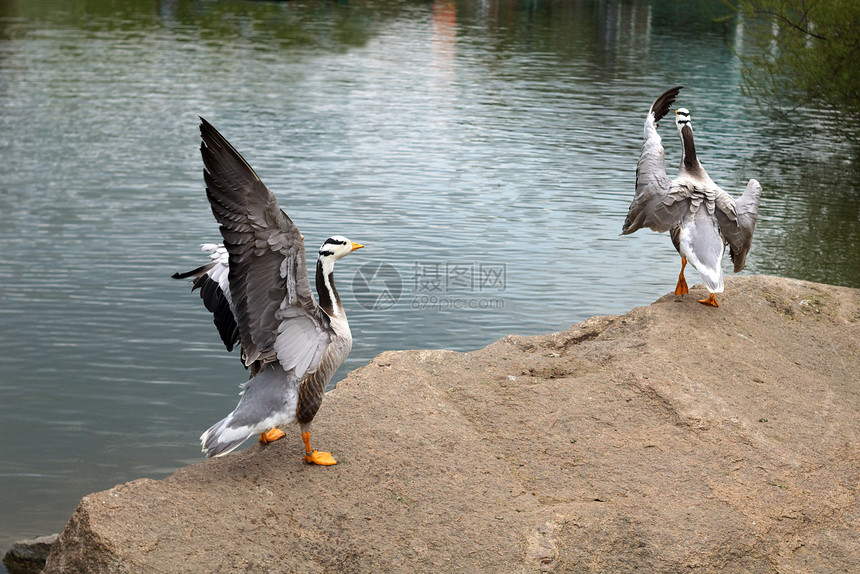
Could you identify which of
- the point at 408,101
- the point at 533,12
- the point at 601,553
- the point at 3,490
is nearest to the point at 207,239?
the point at 3,490

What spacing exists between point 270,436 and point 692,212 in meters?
4.94

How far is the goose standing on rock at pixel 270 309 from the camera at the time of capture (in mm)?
5902

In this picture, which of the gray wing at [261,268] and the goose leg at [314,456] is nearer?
the gray wing at [261,268]

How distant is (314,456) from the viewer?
6363 mm

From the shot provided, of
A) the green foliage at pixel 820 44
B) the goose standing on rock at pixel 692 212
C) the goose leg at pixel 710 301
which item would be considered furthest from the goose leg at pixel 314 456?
the green foliage at pixel 820 44

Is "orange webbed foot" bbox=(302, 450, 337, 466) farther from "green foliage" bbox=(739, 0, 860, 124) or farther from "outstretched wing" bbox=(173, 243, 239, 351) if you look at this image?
"green foliage" bbox=(739, 0, 860, 124)

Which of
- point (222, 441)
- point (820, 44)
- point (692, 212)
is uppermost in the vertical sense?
point (820, 44)

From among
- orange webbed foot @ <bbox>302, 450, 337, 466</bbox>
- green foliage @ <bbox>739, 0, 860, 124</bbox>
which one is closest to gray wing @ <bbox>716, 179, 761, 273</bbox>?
orange webbed foot @ <bbox>302, 450, 337, 466</bbox>

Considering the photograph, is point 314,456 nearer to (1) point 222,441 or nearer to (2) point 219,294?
(1) point 222,441

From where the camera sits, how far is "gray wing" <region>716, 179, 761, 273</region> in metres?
9.34

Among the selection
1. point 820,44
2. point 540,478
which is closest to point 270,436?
point 540,478

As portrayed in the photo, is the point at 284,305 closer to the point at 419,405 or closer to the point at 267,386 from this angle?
the point at 267,386

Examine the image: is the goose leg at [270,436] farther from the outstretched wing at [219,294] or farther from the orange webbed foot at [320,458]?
the outstretched wing at [219,294]

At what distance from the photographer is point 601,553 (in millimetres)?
5789
